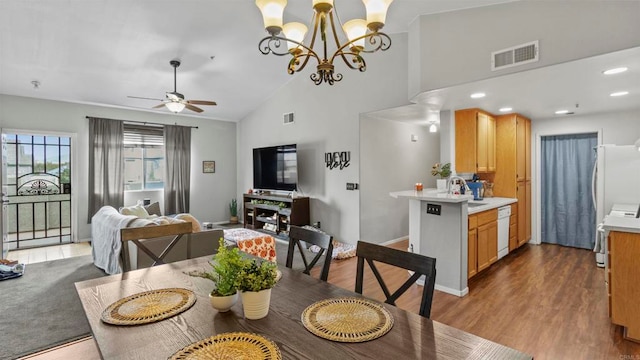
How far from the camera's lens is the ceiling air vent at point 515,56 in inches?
109

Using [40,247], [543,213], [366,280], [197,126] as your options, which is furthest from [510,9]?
[40,247]

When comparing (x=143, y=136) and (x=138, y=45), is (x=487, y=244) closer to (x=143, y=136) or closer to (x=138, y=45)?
(x=138, y=45)

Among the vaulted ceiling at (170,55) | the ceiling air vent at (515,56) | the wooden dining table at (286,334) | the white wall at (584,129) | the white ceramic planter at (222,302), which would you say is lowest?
the wooden dining table at (286,334)

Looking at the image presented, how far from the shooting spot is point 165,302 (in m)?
1.42

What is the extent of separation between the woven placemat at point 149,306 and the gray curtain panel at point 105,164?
5.68 metres

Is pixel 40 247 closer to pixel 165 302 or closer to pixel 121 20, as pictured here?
pixel 121 20

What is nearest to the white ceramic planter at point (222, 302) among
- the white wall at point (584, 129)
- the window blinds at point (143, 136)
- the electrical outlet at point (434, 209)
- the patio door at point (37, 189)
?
the electrical outlet at point (434, 209)

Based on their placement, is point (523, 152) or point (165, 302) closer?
point (165, 302)

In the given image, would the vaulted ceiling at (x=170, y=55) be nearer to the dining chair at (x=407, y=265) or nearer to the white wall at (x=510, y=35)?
the white wall at (x=510, y=35)

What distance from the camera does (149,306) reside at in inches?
54.2

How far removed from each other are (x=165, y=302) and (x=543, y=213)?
6.11 m

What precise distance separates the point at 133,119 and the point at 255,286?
21.9ft

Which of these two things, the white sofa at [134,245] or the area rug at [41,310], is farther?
the white sofa at [134,245]

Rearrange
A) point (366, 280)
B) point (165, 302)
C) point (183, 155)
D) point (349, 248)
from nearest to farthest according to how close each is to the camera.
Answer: point (165, 302) < point (366, 280) < point (349, 248) < point (183, 155)
